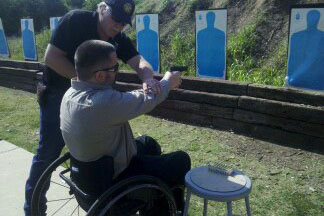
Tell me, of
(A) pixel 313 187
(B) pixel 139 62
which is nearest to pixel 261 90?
(A) pixel 313 187

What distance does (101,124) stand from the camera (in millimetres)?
1907

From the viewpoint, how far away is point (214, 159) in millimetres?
3738

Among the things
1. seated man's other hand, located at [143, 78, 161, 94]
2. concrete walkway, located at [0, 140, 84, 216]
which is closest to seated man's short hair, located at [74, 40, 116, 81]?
seated man's other hand, located at [143, 78, 161, 94]

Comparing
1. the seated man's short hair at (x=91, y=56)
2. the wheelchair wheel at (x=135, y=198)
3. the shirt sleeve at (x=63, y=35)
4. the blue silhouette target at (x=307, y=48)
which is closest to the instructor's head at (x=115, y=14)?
the shirt sleeve at (x=63, y=35)

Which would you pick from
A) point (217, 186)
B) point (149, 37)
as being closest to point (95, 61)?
point (217, 186)

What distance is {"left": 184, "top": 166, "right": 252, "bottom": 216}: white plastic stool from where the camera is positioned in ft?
6.61

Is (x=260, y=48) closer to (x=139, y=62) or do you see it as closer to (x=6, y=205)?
(x=139, y=62)

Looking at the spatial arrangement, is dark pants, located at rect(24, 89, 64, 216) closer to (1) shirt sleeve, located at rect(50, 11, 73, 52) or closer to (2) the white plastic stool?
(1) shirt sleeve, located at rect(50, 11, 73, 52)

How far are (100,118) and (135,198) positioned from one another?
0.52 meters

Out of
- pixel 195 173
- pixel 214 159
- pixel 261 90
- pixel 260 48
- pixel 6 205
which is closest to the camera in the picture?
pixel 195 173

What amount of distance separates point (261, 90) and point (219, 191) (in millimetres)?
2314

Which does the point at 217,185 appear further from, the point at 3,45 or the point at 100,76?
the point at 3,45

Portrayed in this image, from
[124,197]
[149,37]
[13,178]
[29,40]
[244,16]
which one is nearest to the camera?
[124,197]

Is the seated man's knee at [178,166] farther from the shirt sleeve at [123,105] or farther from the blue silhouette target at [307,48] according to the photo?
the blue silhouette target at [307,48]
